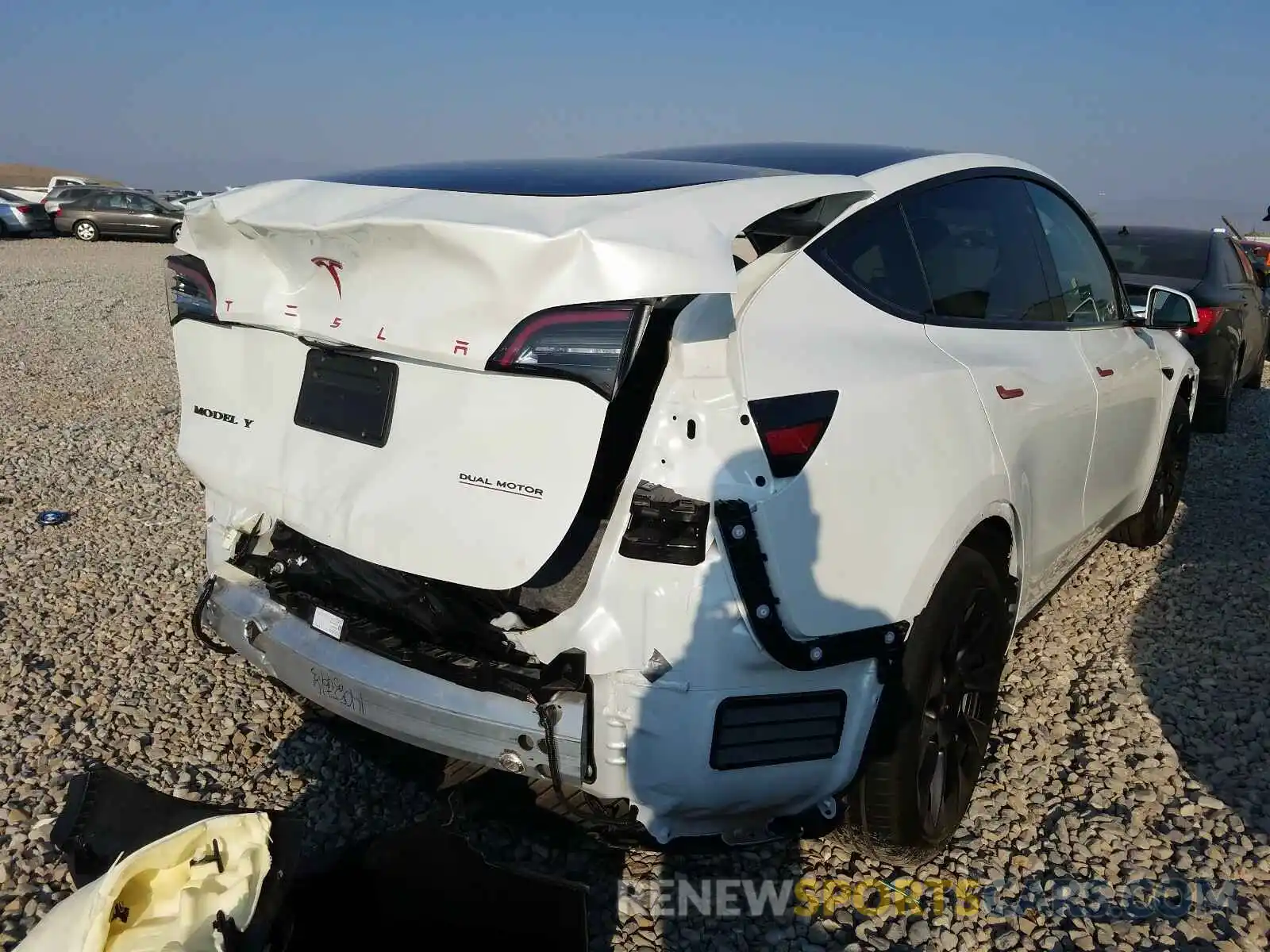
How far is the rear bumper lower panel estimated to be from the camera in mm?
2111

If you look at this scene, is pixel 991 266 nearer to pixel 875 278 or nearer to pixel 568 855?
pixel 875 278

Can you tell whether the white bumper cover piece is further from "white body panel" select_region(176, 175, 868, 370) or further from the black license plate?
"white body panel" select_region(176, 175, 868, 370)

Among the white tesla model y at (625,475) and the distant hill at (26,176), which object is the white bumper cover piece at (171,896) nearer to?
the white tesla model y at (625,475)

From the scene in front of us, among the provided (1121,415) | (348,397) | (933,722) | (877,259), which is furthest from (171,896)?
(1121,415)

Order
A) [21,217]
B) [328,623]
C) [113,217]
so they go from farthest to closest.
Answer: [113,217] → [21,217] → [328,623]

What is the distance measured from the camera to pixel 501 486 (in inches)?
81.7

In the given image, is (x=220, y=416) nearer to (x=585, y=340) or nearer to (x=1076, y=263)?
(x=585, y=340)

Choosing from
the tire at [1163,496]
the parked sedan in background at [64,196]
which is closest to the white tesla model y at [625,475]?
the tire at [1163,496]

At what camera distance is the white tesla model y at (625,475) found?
2020 millimetres

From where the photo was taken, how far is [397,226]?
2084mm

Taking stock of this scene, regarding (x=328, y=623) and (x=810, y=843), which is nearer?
(x=328, y=623)

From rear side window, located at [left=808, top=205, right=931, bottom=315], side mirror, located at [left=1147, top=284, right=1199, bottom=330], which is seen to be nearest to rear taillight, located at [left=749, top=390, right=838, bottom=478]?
rear side window, located at [left=808, top=205, right=931, bottom=315]

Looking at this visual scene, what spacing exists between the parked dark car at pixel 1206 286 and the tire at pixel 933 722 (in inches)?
199

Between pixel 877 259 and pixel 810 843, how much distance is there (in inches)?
61.1
